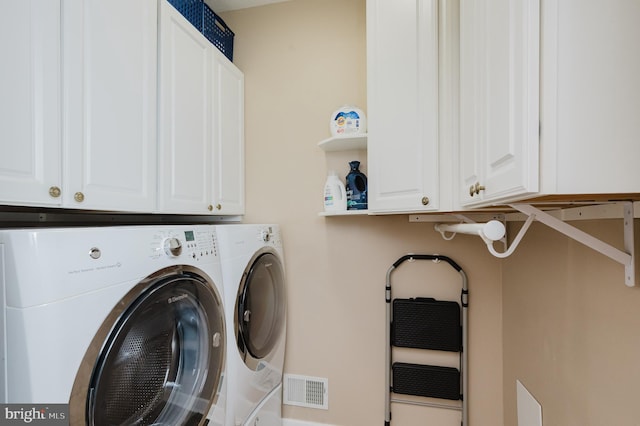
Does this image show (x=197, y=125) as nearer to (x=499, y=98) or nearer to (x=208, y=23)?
(x=208, y=23)

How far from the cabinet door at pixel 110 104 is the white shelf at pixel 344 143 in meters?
0.91

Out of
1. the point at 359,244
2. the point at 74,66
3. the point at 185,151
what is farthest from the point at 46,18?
the point at 359,244

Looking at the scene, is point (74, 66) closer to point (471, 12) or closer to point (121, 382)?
point (121, 382)

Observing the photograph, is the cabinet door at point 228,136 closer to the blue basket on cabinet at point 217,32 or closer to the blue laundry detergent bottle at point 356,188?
the blue basket on cabinet at point 217,32

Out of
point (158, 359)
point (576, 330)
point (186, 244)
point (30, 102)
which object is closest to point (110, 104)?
point (30, 102)

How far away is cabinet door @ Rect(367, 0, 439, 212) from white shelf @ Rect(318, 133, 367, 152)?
234mm

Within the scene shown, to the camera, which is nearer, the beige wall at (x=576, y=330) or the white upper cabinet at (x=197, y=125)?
the beige wall at (x=576, y=330)

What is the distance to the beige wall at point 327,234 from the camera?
186 centimetres

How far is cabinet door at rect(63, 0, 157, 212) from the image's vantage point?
1.03 m

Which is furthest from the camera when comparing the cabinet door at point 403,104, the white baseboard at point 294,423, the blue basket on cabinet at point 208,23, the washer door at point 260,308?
the white baseboard at point 294,423

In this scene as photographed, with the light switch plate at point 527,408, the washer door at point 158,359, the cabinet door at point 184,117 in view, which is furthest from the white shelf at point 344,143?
the light switch plate at point 527,408

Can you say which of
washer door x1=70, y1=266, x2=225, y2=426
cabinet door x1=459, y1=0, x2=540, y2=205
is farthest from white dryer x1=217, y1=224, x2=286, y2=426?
cabinet door x1=459, y1=0, x2=540, y2=205

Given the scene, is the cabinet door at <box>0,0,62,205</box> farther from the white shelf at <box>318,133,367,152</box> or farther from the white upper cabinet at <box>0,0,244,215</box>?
the white shelf at <box>318,133,367,152</box>

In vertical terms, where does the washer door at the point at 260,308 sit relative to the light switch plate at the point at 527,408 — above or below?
above
